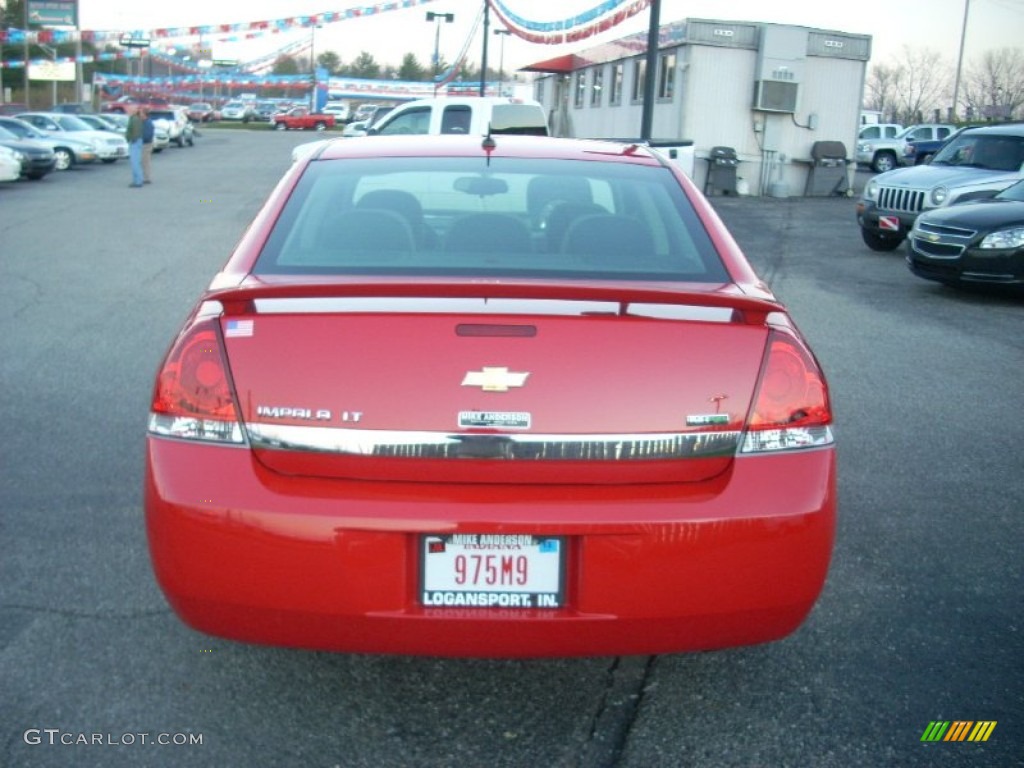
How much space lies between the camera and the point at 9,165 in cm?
2291

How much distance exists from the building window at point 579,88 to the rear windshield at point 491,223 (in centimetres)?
3330

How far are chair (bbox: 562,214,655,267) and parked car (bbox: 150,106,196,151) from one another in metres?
40.4

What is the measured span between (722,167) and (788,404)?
927 inches

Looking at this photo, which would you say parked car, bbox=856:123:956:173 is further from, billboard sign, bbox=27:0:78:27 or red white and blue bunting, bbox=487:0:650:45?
billboard sign, bbox=27:0:78:27

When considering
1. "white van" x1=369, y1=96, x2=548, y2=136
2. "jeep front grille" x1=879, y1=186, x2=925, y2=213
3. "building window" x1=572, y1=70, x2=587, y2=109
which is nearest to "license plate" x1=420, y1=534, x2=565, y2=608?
"jeep front grille" x1=879, y1=186, x2=925, y2=213

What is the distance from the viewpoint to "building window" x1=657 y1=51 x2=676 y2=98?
26.7 meters

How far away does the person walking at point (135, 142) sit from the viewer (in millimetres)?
22797

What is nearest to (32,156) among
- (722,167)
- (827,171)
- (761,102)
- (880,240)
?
(722,167)

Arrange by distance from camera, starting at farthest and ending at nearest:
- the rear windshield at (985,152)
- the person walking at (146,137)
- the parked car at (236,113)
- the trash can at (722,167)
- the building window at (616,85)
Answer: the parked car at (236,113) → the building window at (616,85) → the trash can at (722,167) → the person walking at (146,137) → the rear windshield at (985,152)

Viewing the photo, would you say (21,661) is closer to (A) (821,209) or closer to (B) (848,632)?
(B) (848,632)

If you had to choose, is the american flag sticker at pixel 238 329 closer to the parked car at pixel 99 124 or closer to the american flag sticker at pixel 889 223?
the american flag sticker at pixel 889 223

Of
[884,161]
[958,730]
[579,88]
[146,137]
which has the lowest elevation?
[958,730]

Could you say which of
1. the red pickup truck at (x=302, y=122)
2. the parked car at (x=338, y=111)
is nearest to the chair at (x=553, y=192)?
the red pickup truck at (x=302, y=122)

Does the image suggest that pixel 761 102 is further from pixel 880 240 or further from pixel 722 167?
pixel 880 240
